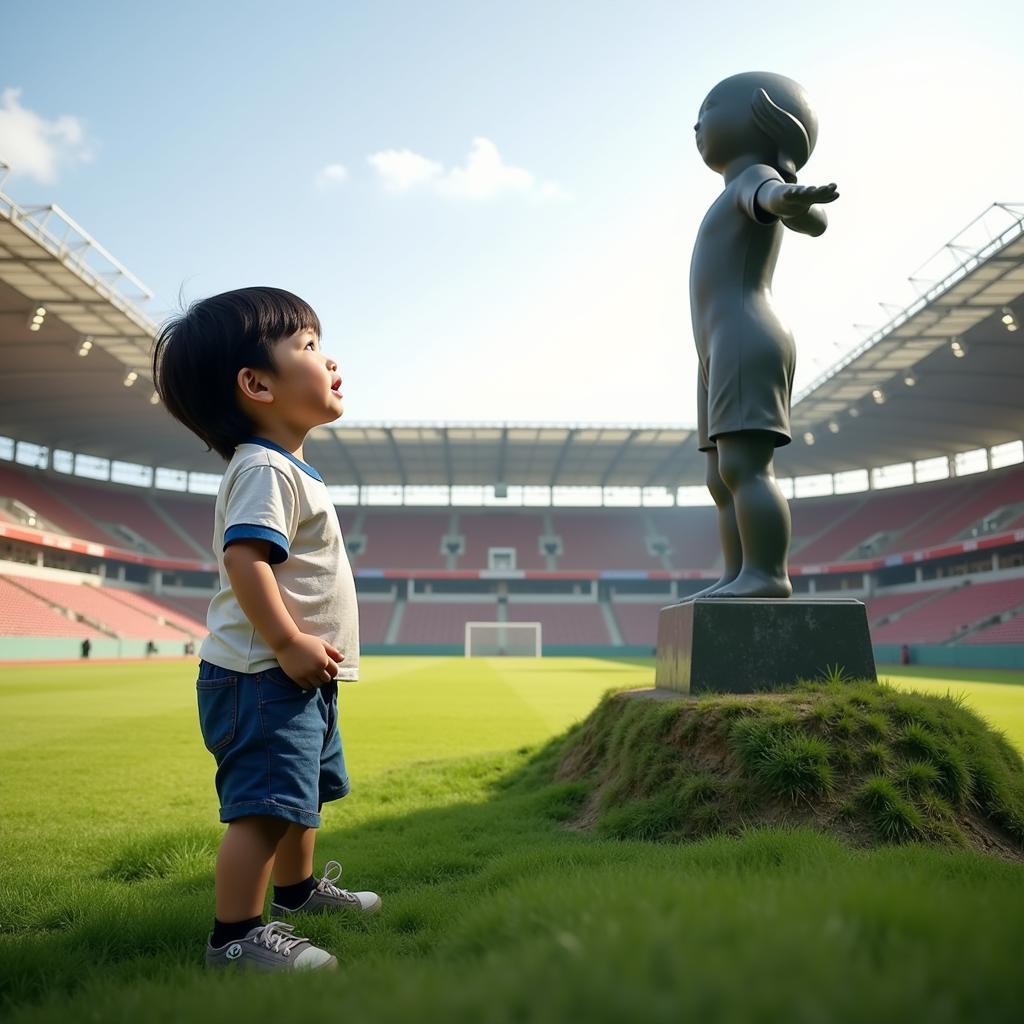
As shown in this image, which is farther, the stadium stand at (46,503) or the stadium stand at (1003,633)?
the stadium stand at (46,503)

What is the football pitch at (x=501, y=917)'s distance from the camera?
840 millimetres

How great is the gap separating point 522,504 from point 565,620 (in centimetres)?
926

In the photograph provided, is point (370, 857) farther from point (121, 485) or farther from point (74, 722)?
point (121, 485)

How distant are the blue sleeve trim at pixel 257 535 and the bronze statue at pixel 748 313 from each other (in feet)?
9.15

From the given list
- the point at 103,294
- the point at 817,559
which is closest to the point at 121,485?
the point at 103,294

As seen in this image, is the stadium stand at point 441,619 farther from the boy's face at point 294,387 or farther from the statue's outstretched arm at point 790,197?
the boy's face at point 294,387

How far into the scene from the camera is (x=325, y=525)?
237 cm

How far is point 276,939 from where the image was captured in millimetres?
1910

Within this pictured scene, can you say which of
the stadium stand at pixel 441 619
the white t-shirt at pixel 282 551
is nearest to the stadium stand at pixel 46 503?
the stadium stand at pixel 441 619

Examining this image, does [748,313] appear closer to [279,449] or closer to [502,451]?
[279,449]

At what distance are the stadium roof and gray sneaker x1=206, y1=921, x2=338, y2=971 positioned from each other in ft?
71.4

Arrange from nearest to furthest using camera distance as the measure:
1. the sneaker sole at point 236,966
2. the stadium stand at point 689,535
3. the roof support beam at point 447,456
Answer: the sneaker sole at point 236,966, the roof support beam at point 447,456, the stadium stand at point 689,535

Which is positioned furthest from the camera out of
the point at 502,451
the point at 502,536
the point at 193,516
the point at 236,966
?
the point at 502,536

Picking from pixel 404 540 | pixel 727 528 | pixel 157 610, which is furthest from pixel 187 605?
pixel 727 528
